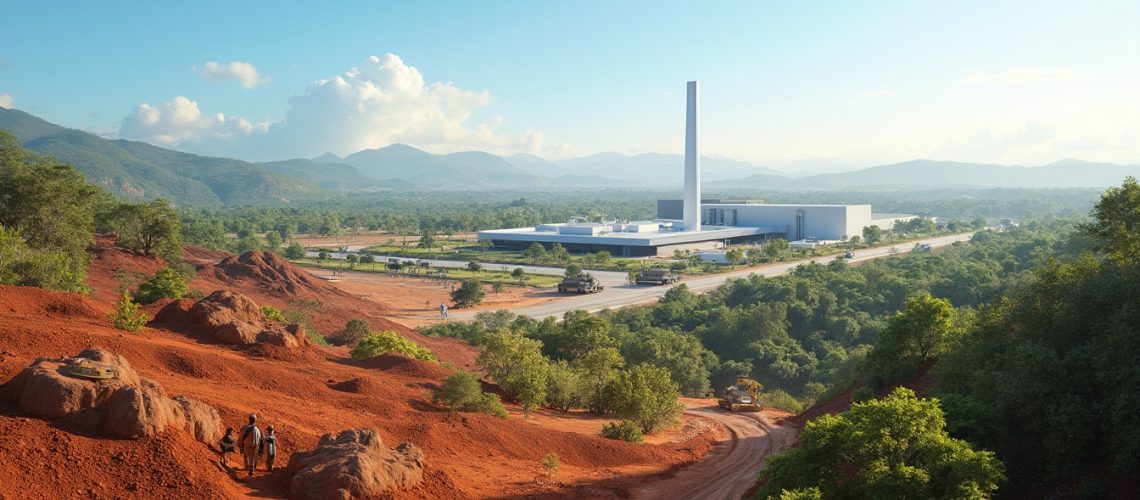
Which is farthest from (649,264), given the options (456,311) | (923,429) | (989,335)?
(923,429)

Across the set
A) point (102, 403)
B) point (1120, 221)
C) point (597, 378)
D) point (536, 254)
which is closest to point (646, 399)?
point (597, 378)

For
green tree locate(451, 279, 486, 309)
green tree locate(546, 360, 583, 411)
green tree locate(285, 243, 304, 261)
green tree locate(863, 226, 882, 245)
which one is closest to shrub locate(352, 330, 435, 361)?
green tree locate(546, 360, 583, 411)

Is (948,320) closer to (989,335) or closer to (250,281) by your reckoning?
(989,335)

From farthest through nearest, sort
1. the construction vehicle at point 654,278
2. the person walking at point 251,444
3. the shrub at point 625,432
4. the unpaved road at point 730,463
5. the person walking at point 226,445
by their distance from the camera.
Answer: the construction vehicle at point 654,278 < the shrub at point 625,432 < the unpaved road at point 730,463 < the person walking at point 251,444 < the person walking at point 226,445

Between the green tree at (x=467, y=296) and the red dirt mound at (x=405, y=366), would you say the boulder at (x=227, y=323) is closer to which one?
the red dirt mound at (x=405, y=366)

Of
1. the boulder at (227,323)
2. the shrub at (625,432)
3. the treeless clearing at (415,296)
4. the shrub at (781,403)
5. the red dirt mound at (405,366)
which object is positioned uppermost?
the boulder at (227,323)

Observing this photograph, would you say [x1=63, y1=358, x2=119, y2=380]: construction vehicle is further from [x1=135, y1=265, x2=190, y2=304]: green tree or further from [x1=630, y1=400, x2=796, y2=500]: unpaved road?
[x1=135, y1=265, x2=190, y2=304]: green tree

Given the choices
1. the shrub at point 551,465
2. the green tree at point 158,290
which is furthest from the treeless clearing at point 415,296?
the shrub at point 551,465
